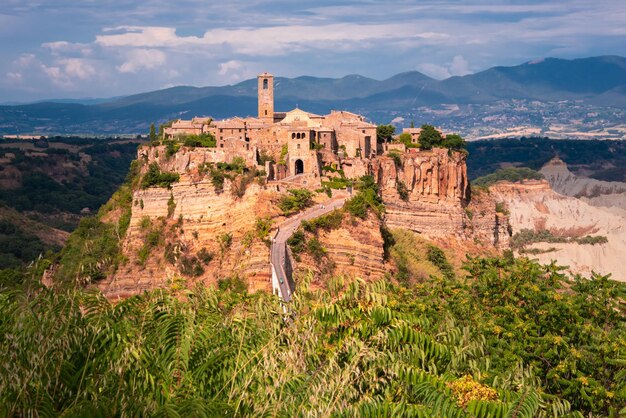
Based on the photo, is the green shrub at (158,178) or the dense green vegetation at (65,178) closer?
the green shrub at (158,178)

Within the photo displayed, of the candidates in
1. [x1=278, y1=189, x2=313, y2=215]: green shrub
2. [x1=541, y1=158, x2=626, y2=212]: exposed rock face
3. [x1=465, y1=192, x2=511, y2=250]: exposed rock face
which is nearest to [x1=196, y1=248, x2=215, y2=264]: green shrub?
[x1=278, y1=189, x2=313, y2=215]: green shrub

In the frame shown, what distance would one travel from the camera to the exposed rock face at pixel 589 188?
419ft

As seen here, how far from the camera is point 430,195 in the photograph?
61.1 m

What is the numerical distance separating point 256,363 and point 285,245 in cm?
2868

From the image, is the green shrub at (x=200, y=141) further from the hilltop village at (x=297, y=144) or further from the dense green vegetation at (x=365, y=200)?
the dense green vegetation at (x=365, y=200)

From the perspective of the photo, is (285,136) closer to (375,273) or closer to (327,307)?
(375,273)

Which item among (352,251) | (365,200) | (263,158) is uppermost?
(263,158)

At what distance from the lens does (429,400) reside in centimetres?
1453

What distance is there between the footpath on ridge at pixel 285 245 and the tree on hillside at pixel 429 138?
47.2 ft

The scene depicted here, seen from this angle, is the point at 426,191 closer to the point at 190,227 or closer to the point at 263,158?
the point at 263,158

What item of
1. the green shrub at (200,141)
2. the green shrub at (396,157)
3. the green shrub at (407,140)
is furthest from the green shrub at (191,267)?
the green shrub at (407,140)

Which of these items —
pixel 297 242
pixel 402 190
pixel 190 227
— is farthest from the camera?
pixel 402 190

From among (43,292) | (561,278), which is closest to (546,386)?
(561,278)

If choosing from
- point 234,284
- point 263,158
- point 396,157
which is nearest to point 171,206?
point 263,158
